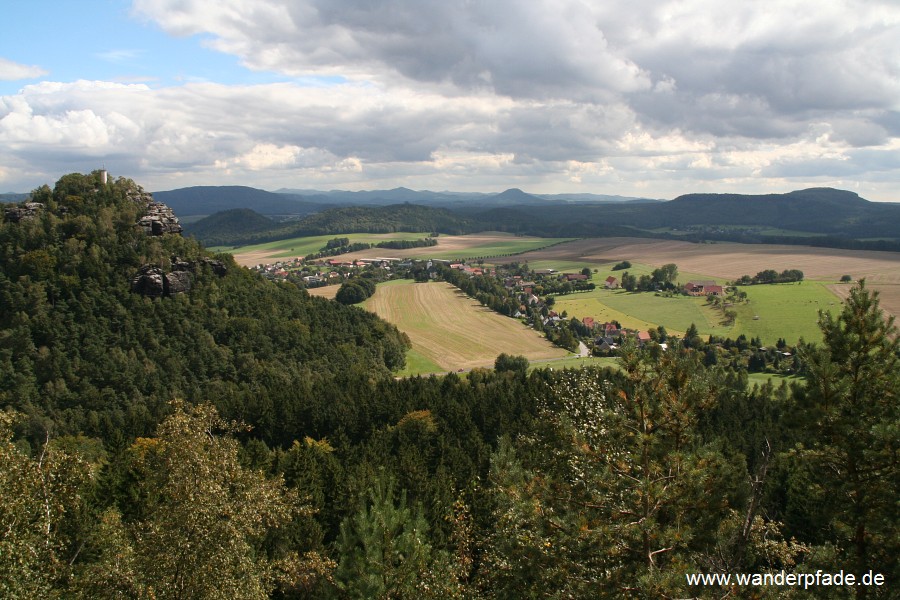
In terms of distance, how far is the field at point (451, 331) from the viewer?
94312 mm

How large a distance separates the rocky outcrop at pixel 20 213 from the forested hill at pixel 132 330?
0.68ft

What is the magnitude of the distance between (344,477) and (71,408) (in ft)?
142

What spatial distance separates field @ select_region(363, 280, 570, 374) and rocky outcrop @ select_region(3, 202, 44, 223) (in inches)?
2238

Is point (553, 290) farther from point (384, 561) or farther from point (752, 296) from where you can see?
point (384, 561)

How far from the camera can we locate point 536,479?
47.0ft

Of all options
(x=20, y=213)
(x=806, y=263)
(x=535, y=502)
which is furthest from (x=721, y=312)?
(x=20, y=213)

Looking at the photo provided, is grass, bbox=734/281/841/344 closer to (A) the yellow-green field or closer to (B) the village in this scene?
(A) the yellow-green field

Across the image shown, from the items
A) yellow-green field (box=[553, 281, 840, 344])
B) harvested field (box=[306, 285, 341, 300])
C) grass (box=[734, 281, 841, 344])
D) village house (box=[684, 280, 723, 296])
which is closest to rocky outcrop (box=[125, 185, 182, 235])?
harvested field (box=[306, 285, 341, 300])

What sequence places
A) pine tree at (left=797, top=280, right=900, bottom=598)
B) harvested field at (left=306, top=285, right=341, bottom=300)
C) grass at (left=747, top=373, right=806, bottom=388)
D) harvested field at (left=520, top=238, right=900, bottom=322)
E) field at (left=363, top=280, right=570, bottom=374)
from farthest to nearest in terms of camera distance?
harvested field at (left=306, top=285, right=341, bottom=300)
harvested field at (left=520, top=238, right=900, bottom=322)
field at (left=363, top=280, right=570, bottom=374)
grass at (left=747, top=373, right=806, bottom=388)
pine tree at (left=797, top=280, right=900, bottom=598)

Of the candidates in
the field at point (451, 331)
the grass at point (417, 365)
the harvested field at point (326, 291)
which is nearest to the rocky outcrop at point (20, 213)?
the grass at point (417, 365)

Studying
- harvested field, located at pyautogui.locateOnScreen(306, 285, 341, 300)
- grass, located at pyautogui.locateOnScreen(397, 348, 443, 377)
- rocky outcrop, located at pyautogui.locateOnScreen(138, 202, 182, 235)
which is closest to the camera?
rocky outcrop, located at pyautogui.locateOnScreen(138, 202, 182, 235)

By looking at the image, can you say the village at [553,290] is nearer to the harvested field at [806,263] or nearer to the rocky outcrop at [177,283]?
the harvested field at [806,263]

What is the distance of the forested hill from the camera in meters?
62.8

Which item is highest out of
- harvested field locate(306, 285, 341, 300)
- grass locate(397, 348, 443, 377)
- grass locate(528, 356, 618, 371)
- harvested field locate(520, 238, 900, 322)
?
harvested field locate(520, 238, 900, 322)
